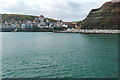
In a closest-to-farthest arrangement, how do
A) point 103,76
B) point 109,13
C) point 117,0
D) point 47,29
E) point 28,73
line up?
point 103,76, point 28,73, point 109,13, point 117,0, point 47,29

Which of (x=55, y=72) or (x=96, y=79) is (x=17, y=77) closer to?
(x=55, y=72)

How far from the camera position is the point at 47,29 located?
181m

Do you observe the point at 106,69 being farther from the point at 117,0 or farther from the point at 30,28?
the point at 30,28

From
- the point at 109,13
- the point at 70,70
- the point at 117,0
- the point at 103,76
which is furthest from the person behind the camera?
the point at 117,0

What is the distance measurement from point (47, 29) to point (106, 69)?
168m

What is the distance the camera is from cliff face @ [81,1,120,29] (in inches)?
4289

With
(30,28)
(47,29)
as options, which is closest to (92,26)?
(47,29)

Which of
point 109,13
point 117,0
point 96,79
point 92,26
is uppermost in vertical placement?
point 117,0

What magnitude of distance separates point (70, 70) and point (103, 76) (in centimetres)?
379

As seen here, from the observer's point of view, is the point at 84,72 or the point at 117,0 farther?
the point at 117,0

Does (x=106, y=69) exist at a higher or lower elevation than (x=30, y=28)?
lower

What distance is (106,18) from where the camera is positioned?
375 ft

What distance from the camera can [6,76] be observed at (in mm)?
13234

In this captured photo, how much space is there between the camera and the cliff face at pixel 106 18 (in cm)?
10894
